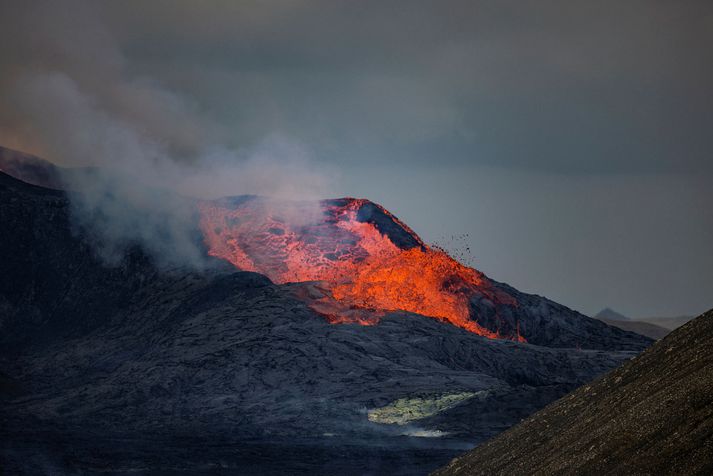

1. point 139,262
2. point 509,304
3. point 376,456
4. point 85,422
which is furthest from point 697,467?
point 139,262

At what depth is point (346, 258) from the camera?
9144cm

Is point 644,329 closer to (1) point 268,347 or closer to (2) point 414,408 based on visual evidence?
(1) point 268,347

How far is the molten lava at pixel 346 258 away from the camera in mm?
84000

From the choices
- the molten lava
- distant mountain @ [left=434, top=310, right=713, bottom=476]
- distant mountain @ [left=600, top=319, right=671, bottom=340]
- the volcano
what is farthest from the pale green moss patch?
distant mountain @ [left=600, top=319, right=671, bottom=340]

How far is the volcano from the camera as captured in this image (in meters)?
54.3

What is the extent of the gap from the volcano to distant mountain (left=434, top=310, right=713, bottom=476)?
16567 millimetres

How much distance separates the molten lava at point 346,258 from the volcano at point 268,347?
20 cm

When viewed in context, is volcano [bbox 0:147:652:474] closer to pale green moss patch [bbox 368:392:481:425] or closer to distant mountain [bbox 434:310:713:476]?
pale green moss patch [bbox 368:392:481:425]

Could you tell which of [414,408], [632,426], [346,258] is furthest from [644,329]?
[632,426]

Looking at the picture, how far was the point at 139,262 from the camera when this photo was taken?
3748 inches

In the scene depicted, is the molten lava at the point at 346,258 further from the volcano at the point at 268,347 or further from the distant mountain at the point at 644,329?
the distant mountain at the point at 644,329

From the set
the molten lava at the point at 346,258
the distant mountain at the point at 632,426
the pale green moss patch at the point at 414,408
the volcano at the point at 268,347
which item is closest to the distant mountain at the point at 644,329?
the volcano at the point at 268,347

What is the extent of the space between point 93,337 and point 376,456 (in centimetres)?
4339

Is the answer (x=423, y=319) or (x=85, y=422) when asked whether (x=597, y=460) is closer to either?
(x=85, y=422)
